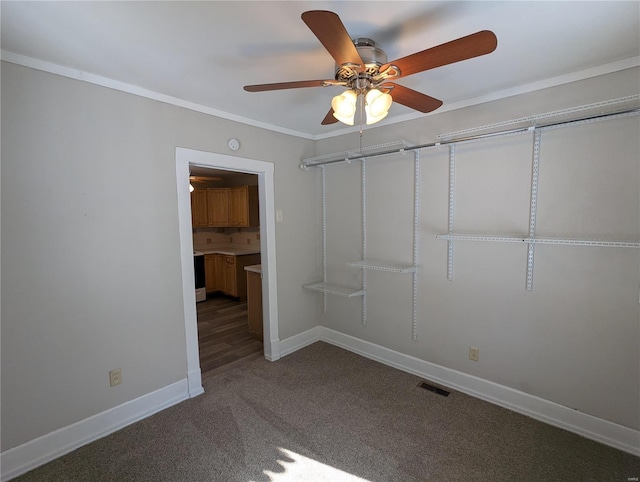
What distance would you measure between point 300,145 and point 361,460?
2.91 metres

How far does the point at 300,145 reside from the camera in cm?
346

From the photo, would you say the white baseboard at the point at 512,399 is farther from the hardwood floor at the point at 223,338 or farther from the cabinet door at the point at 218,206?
the cabinet door at the point at 218,206

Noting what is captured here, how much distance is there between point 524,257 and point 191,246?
8.54ft

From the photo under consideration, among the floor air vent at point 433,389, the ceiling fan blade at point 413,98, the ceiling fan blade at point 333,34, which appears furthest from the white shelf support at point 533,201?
the ceiling fan blade at point 333,34

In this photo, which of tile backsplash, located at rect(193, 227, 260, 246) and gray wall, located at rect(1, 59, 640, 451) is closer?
gray wall, located at rect(1, 59, 640, 451)

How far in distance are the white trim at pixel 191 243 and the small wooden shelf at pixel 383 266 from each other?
87 centimetres

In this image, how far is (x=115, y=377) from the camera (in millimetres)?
2215

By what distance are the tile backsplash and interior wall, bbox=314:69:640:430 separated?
333 cm

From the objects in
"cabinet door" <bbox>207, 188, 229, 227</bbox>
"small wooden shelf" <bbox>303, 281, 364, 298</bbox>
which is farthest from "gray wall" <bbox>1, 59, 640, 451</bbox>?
"cabinet door" <bbox>207, 188, 229, 227</bbox>

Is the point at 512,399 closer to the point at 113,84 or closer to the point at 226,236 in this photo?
the point at 113,84

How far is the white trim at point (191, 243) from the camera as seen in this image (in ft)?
8.25

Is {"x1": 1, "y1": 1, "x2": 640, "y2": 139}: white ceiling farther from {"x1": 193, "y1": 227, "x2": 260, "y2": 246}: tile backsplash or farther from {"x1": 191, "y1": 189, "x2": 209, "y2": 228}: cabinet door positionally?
{"x1": 193, "y1": 227, "x2": 260, "y2": 246}: tile backsplash

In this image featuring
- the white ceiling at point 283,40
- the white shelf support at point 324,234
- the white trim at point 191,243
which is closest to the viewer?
the white ceiling at point 283,40

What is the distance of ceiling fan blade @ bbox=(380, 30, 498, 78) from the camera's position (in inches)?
44.6
